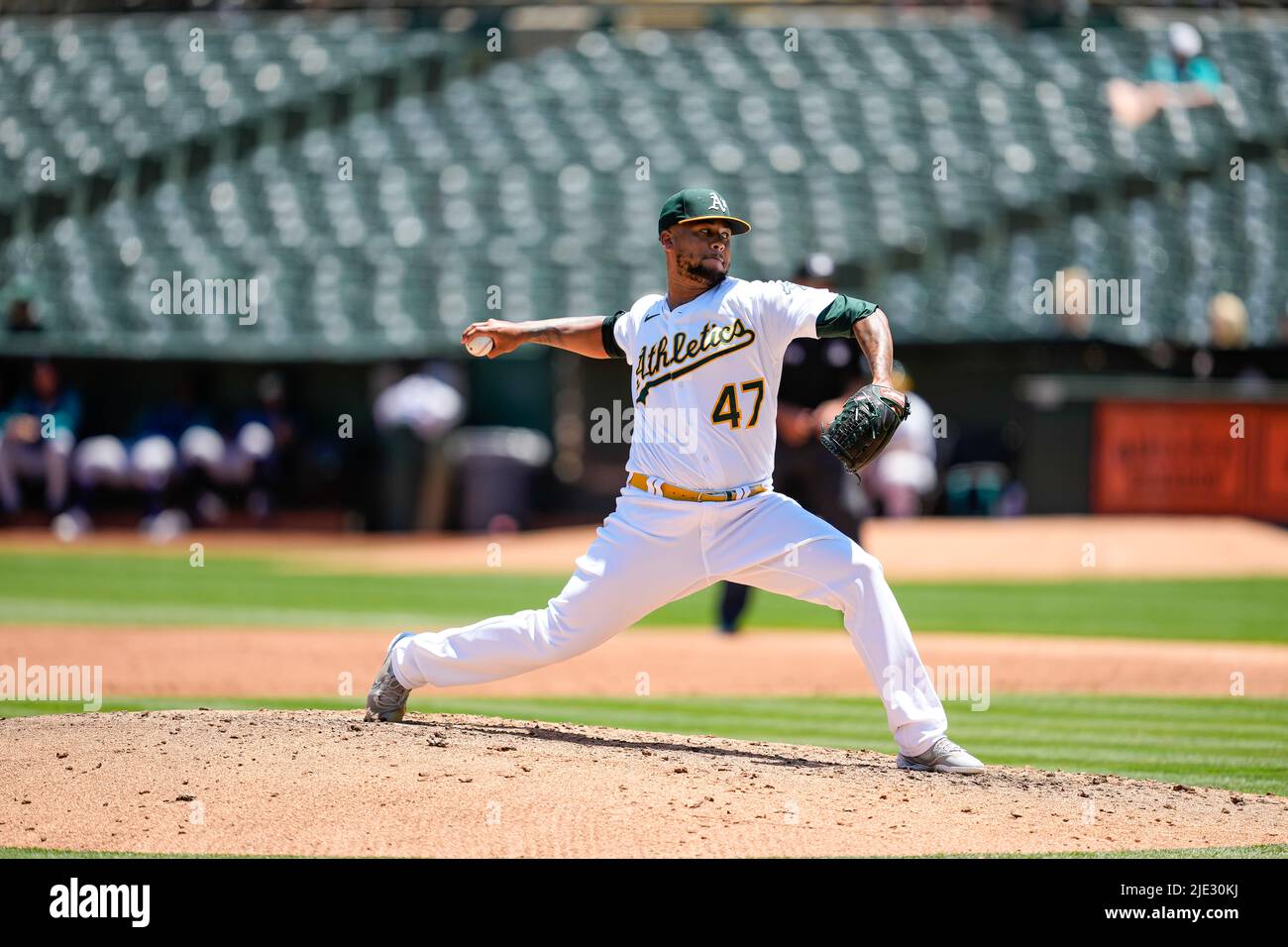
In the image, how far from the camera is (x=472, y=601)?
43.4 feet

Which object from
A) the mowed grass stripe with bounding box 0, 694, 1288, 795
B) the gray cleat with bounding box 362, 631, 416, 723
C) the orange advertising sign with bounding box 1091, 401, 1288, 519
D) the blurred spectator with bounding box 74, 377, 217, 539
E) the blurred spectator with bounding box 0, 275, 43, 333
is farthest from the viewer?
the blurred spectator with bounding box 0, 275, 43, 333

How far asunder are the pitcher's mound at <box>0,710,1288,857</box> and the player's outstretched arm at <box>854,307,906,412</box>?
4.07 feet

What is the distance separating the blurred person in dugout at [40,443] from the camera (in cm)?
1911

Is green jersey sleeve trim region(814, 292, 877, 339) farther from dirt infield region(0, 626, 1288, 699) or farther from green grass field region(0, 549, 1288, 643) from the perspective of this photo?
green grass field region(0, 549, 1288, 643)

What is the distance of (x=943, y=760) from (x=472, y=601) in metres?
8.08

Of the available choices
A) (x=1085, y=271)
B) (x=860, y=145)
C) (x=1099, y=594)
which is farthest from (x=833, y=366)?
(x=860, y=145)

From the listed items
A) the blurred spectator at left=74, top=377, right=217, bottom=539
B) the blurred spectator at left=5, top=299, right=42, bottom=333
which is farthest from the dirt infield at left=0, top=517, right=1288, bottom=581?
the blurred spectator at left=5, top=299, right=42, bottom=333

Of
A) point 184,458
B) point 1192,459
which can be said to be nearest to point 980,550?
point 1192,459

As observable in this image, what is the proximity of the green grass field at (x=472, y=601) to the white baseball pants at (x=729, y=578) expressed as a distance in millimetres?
5999

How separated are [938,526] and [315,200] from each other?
10758 mm

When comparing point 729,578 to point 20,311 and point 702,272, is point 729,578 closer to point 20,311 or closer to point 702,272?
point 702,272

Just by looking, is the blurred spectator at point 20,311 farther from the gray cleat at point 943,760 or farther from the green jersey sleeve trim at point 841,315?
the gray cleat at point 943,760

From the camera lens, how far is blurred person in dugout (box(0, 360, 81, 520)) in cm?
1911

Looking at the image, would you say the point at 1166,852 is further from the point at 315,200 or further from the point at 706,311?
the point at 315,200
